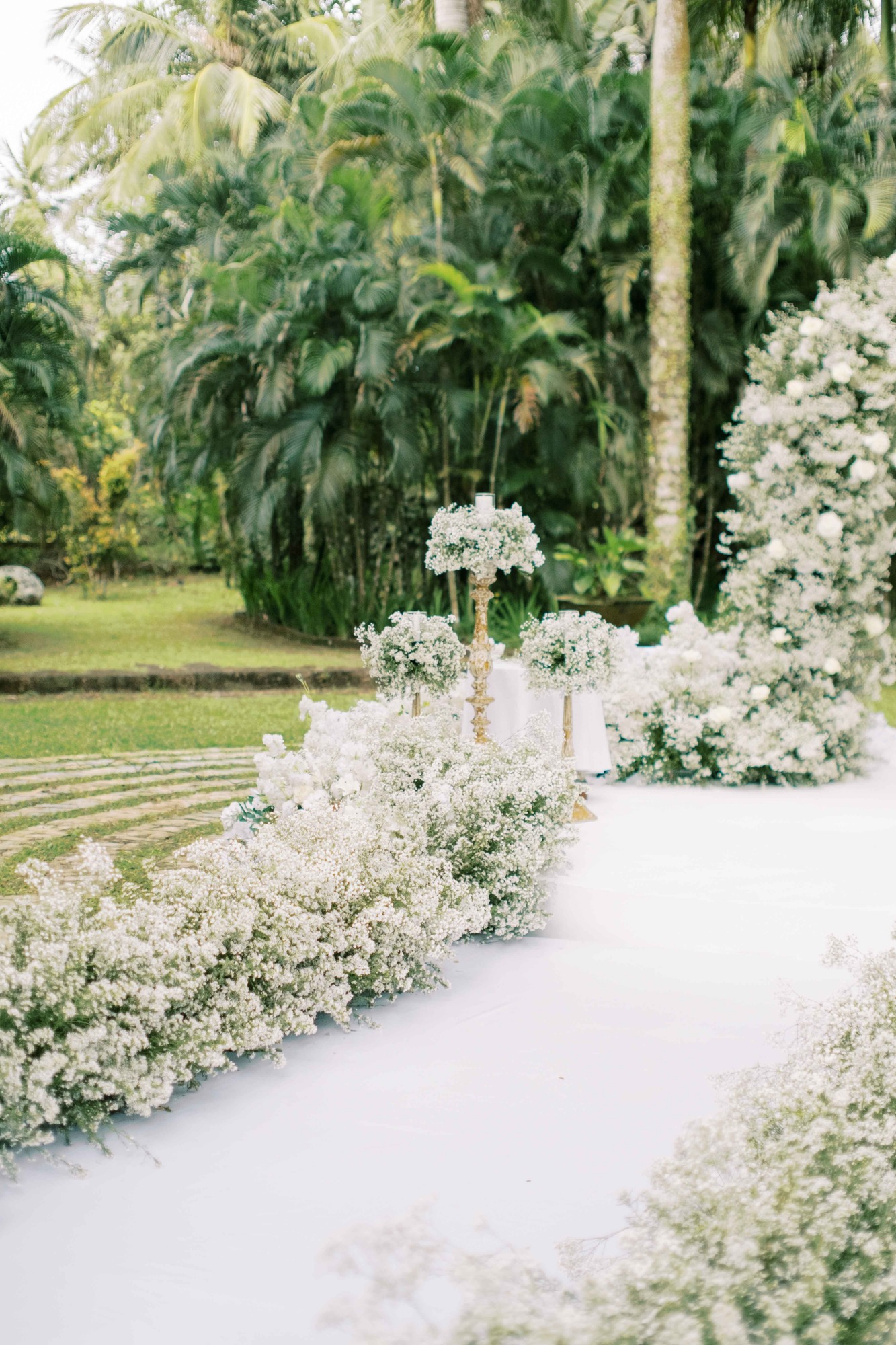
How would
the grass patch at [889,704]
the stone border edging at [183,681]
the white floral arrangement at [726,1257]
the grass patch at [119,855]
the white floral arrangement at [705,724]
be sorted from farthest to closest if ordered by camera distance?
the stone border edging at [183,681]
the grass patch at [889,704]
the white floral arrangement at [705,724]
the grass patch at [119,855]
the white floral arrangement at [726,1257]

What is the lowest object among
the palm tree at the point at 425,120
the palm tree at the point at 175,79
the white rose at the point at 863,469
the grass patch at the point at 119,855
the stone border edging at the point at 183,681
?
the grass patch at the point at 119,855

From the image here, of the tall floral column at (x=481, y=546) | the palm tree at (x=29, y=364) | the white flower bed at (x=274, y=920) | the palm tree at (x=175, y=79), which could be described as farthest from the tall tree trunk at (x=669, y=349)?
the palm tree at (x=175, y=79)

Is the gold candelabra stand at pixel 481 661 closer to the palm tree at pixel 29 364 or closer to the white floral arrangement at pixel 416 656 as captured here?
the white floral arrangement at pixel 416 656

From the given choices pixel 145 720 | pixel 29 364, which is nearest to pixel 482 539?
pixel 145 720

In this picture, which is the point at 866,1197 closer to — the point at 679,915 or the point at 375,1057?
the point at 375,1057

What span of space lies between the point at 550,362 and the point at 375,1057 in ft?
30.4

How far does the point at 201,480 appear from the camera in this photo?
13.4 metres

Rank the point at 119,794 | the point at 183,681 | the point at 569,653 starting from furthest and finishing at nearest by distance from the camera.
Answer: the point at 183,681, the point at 119,794, the point at 569,653

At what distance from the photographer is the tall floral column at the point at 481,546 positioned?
4527 mm

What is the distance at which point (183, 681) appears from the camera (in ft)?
31.8

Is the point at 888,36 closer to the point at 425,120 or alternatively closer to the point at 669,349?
the point at 669,349

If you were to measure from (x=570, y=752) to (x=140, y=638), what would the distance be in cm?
928

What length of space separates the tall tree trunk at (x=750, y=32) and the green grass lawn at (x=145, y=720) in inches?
304

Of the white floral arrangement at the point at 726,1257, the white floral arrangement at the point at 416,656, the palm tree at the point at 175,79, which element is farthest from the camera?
the palm tree at the point at 175,79
